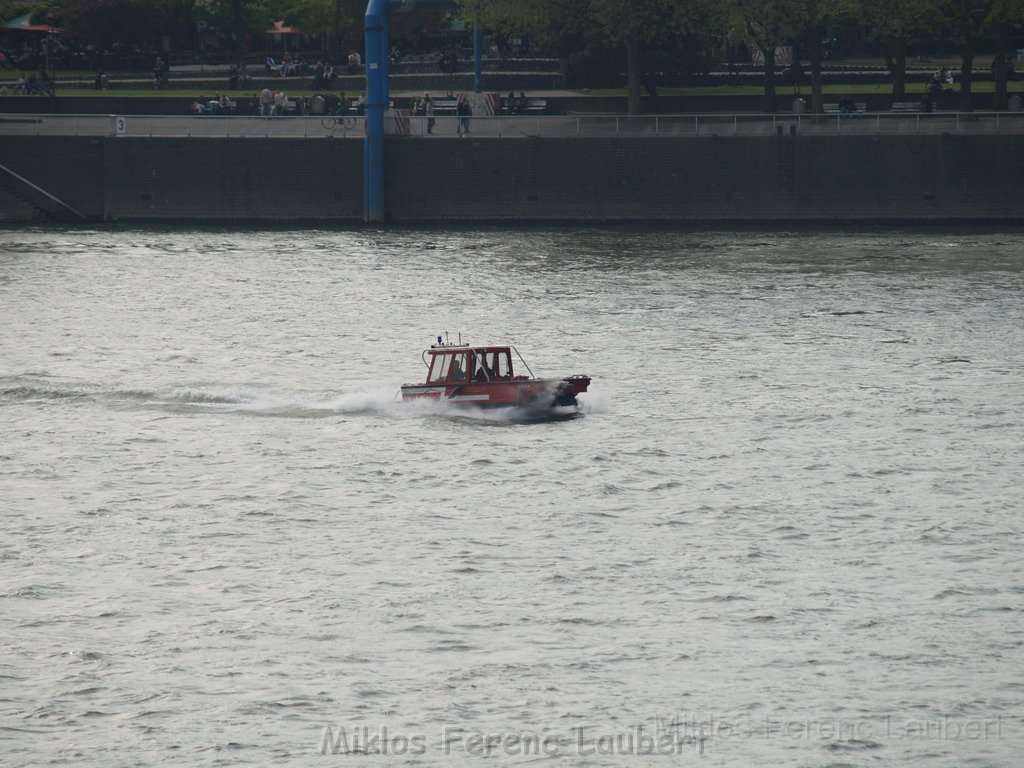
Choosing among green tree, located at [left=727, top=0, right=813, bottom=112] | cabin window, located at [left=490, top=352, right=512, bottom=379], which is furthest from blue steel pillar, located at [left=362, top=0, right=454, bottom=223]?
cabin window, located at [left=490, top=352, right=512, bottom=379]

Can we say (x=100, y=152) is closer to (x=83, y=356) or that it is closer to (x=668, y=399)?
Answer: (x=83, y=356)

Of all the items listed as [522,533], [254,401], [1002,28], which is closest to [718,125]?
[1002,28]

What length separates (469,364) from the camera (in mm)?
32438

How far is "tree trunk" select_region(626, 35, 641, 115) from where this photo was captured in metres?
66.8

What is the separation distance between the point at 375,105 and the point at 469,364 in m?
29.0

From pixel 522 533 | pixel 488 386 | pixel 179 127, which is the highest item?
pixel 179 127

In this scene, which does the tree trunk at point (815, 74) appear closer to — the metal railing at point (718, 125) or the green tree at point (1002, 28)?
the metal railing at point (718, 125)

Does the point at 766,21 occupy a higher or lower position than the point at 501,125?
higher

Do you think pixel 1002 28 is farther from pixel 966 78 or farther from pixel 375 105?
pixel 375 105

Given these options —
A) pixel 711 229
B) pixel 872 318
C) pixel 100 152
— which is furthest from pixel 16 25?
pixel 872 318

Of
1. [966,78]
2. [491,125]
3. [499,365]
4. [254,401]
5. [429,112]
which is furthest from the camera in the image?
[966,78]

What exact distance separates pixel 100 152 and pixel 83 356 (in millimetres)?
23480

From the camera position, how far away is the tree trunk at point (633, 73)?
2628 inches

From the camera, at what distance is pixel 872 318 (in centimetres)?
4241
